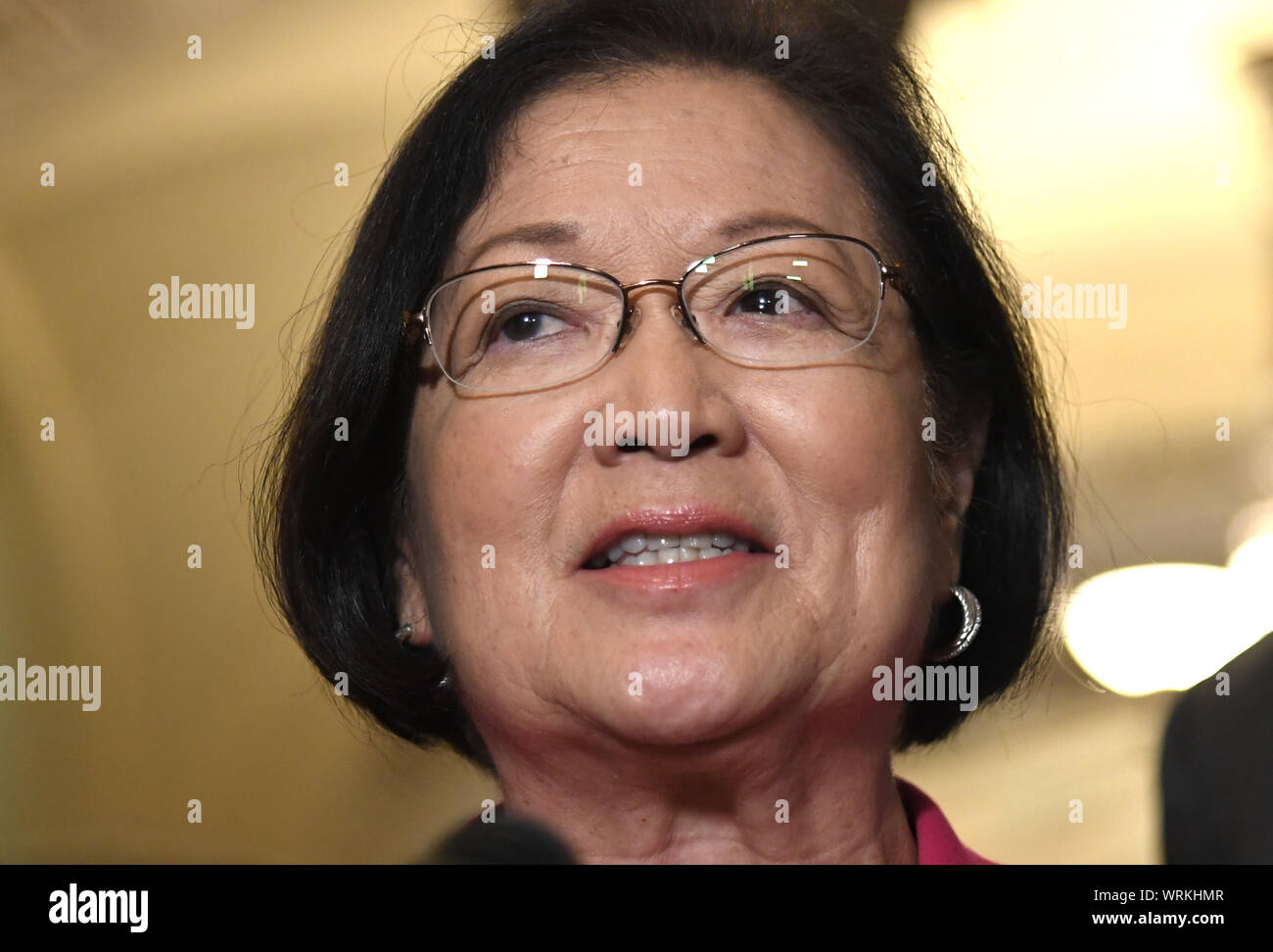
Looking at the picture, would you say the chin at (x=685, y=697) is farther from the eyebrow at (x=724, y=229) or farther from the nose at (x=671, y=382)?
the eyebrow at (x=724, y=229)

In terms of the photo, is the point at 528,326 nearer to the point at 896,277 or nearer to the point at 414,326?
the point at 414,326

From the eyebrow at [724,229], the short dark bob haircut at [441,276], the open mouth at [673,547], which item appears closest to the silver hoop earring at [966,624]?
the short dark bob haircut at [441,276]

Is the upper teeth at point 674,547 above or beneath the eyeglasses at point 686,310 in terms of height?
beneath

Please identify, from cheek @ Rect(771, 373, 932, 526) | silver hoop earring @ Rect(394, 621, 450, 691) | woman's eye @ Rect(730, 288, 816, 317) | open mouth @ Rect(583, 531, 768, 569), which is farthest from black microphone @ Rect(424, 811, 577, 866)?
woman's eye @ Rect(730, 288, 816, 317)

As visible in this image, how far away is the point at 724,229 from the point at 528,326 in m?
0.20

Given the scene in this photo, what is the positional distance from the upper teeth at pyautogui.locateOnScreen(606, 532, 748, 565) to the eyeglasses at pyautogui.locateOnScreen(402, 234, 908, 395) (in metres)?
0.15

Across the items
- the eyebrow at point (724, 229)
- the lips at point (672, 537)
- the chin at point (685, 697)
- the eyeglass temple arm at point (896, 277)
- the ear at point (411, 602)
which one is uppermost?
the eyebrow at point (724, 229)

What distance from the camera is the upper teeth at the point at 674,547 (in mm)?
1098

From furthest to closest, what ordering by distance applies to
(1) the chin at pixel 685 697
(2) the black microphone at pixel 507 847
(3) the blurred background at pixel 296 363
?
(3) the blurred background at pixel 296 363 → (2) the black microphone at pixel 507 847 → (1) the chin at pixel 685 697

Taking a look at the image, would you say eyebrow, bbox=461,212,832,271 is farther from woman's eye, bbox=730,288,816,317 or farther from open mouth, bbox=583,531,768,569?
open mouth, bbox=583,531,768,569

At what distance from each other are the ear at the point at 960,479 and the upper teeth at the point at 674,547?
0.25 metres

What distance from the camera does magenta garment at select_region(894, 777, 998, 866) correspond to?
1.21 metres

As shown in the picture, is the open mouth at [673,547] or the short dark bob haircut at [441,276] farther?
the short dark bob haircut at [441,276]
